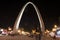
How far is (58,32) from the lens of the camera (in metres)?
19.6

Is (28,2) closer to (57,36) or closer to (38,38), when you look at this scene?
(57,36)

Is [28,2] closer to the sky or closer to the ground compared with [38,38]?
closer to the sky

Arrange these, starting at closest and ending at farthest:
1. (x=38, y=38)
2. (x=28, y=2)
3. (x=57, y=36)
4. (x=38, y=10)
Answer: (x=38, y=38) → (x=57, y=36) → (x=38, y=10) → (x=28, y=2)

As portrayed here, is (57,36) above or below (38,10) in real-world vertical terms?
below

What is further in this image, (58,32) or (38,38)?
(58,32)

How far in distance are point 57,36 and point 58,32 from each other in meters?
0.35

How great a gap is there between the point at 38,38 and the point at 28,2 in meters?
48.1

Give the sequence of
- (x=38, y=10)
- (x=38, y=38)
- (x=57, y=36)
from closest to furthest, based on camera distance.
→ (x=38, y=38)
(x=57, y=36)
(x=38, y=10)

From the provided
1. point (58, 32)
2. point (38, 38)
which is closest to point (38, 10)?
point (58, 32)

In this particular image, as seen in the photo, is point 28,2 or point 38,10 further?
point 28,2

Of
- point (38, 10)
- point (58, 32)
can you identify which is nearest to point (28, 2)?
point (38, 10)

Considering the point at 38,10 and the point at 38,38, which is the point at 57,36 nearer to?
the point at 38,38

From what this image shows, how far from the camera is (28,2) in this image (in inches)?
2359

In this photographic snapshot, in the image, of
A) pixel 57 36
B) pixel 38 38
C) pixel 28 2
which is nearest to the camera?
pixel 38 38
